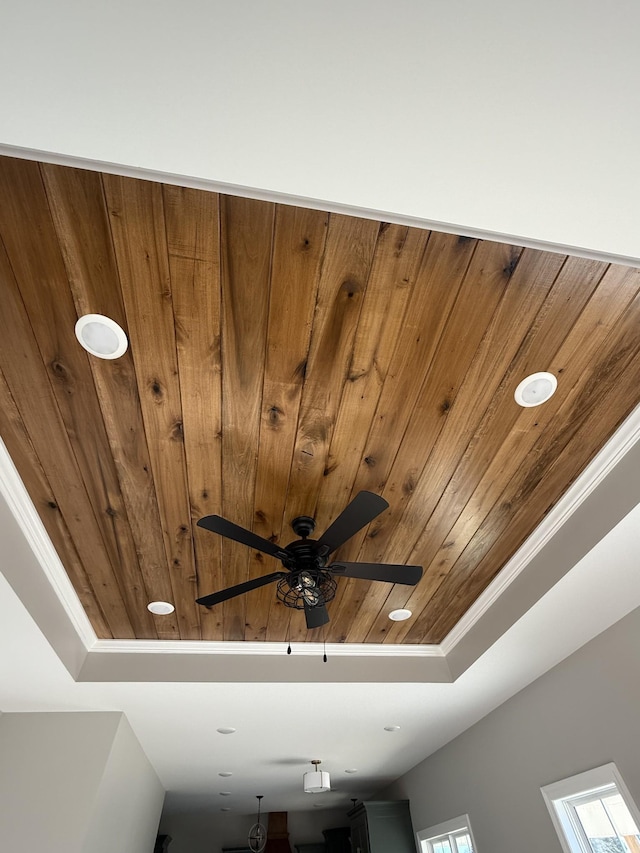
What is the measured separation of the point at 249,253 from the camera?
→ 1.21 m

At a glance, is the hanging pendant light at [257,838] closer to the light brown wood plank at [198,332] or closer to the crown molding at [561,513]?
the crown molding at [561,513]

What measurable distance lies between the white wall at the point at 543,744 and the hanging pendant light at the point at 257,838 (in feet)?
11.0

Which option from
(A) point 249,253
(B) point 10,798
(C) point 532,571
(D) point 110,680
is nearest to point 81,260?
(A) point 249,253

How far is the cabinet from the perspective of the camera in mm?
4605

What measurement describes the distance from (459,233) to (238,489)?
3.95 feet

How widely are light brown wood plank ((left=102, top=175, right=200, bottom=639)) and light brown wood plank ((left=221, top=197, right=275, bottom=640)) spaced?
152 millimetres

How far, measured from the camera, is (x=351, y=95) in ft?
2.75

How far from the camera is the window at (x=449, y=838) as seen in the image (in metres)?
3.72

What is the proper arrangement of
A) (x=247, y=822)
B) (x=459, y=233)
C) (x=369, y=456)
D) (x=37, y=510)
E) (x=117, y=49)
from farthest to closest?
(x=247, y=822), (x=37, y=510), (x=369, y=456), (x=459, y=233), (x=117, y=49)

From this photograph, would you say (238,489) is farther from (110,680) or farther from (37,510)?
(110,680)

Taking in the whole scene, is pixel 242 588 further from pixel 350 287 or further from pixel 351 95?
pixel 351 95

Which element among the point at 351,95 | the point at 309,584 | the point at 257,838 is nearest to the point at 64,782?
the point at 309,584

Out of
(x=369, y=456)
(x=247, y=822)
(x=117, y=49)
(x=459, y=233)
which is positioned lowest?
(x=117, y=49)

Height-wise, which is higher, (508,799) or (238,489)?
(238,489)
